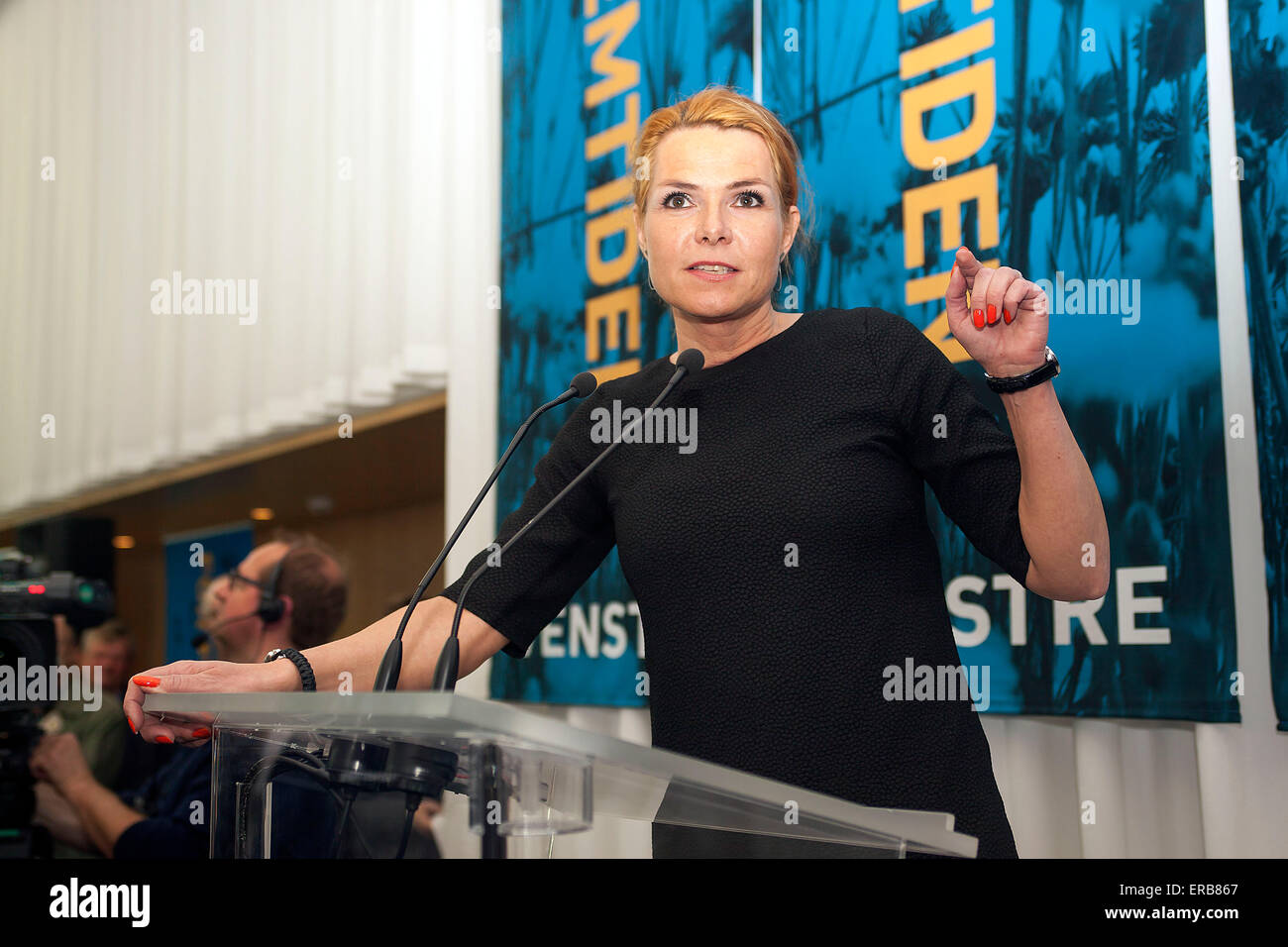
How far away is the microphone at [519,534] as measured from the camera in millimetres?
936

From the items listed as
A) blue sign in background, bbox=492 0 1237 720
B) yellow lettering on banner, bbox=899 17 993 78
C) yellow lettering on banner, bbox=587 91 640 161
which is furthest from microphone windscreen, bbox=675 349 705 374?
yellow lettering on banner, bbox=587 91 640 161

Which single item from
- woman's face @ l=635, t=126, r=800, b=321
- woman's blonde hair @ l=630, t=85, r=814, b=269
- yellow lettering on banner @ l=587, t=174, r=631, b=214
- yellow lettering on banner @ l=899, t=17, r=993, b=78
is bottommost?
woman's face @ l=635, t=126, r=800, b=321

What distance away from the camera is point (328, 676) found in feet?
3.98

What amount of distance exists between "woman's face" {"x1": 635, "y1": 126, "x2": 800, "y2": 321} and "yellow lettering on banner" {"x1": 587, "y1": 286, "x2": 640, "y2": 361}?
4.30 ft

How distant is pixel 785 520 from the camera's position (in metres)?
1.22

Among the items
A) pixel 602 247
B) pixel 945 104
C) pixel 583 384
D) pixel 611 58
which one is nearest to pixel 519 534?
pixel 583 384

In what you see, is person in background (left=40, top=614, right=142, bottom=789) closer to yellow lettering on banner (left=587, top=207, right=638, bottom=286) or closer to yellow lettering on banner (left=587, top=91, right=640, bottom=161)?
yellow lettering on banner (left=587, top=207, right=638, bottom=286)

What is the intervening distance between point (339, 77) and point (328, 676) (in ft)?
9.23

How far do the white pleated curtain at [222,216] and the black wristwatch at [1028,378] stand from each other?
2.36m

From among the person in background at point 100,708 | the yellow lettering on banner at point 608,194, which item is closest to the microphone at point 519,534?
the yellow lettering on banner at point 608,194

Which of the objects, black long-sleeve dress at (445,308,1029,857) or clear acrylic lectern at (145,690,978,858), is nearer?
clear acrylic lectern at (145,690,978,858)

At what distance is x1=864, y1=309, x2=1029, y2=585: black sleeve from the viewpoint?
1.16m
